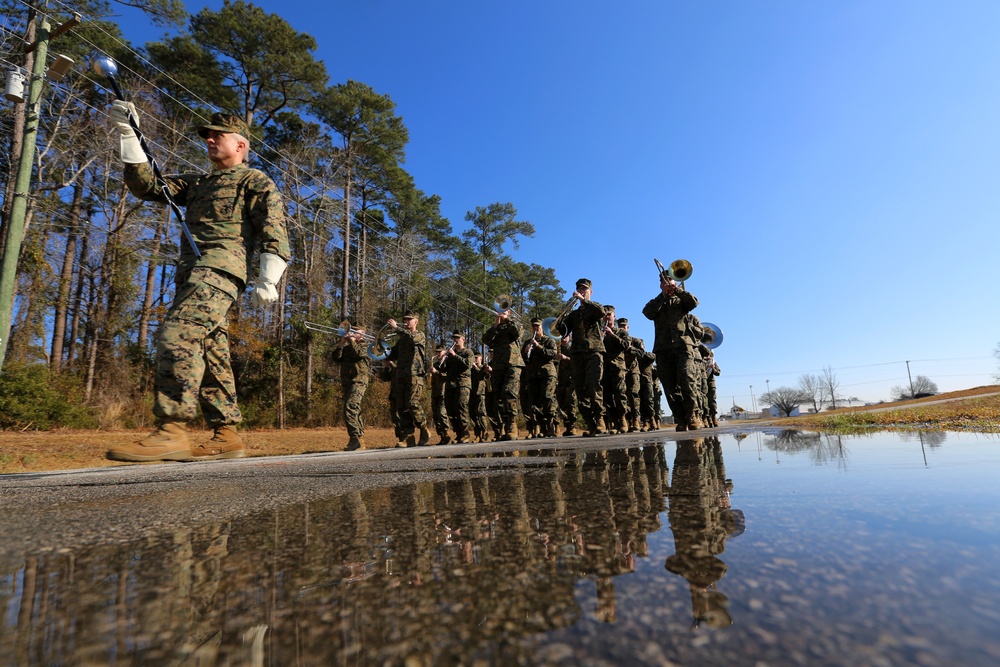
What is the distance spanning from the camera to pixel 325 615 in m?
0.63

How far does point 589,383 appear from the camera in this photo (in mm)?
8539

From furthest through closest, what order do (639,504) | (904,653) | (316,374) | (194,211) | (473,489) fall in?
(316,374) < (194,211) < (473,489) < (639,504) < (904,653)

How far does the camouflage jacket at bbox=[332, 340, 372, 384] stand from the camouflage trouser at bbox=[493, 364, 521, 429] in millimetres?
2689

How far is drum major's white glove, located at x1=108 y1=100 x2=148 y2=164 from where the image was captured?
3.47 metres

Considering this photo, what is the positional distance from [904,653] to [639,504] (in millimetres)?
864

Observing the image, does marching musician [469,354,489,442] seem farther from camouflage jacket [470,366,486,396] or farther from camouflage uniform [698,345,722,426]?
camouflage uniform [698,345,722,426]

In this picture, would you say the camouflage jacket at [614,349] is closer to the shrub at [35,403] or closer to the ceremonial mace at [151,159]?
the ceremonial mace at [151,159]

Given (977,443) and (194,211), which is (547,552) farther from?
(194,211)

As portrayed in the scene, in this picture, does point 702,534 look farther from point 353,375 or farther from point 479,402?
point 479,402

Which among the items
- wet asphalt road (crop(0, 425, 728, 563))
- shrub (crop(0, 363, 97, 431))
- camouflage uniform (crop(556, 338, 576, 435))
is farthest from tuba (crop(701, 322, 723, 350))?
shrub (crop(0, 363, 97, 431))

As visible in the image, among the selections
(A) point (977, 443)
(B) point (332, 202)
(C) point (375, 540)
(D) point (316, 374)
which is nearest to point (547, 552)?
(C) point (375, 540)

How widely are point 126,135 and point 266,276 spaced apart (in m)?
1.46

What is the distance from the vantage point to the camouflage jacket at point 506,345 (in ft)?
33.2

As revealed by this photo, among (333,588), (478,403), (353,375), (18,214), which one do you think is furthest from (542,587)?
(478,403)
